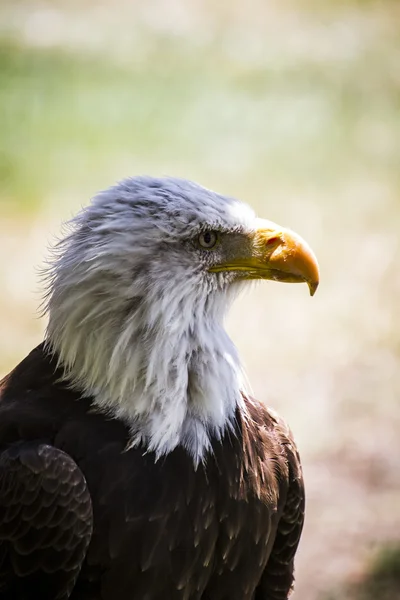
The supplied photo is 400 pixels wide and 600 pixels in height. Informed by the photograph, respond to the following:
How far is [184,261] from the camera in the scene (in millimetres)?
2475

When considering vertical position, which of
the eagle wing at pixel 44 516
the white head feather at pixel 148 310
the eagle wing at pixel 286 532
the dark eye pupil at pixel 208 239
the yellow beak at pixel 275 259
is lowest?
the eagle wing at pixel 44 516

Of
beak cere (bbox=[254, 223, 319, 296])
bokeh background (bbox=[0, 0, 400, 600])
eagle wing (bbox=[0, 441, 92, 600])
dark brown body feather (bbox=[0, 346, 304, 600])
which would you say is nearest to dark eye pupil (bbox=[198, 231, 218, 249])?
beak cere (bbox=[254, 223, 319, 296])

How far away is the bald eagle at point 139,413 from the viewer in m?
2.40

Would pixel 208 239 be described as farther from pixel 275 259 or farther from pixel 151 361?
pixel 151 361

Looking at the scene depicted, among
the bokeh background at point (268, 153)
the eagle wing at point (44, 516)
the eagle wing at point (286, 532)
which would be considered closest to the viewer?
the eagle wing at point (44, 516)

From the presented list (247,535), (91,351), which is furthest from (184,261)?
(247,535)

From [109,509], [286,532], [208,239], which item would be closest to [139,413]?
[109,509]

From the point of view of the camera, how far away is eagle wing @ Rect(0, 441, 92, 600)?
236 cm

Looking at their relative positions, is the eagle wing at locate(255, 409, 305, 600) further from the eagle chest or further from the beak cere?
the beak cere

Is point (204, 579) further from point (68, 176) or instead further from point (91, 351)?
point (68, 176)

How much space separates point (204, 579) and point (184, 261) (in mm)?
775

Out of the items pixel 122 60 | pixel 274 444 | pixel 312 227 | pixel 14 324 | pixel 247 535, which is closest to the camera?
pixel 247 535

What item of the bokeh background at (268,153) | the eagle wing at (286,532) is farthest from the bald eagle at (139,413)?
the bokeh background at (268,153)

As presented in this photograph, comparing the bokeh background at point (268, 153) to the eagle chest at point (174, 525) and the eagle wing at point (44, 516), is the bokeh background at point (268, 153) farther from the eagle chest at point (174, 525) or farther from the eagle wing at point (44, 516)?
the eagle wing at point (44, 516)
